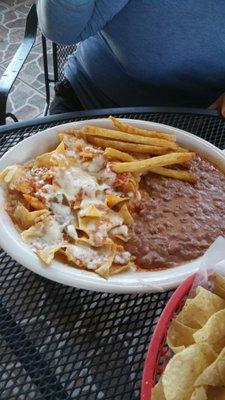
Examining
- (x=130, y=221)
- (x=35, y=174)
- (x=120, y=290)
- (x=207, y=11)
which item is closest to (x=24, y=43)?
(x=207, y=11)

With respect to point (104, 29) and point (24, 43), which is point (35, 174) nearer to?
point (104, 29)

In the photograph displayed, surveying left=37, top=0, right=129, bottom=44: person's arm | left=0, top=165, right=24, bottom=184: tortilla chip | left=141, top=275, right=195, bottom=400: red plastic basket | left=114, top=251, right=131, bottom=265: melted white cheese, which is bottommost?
left=114, top=251, right=131, bottom=265: melted white cheese

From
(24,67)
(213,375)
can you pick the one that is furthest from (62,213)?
(24,67)

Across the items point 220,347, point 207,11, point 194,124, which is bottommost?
point 194,124

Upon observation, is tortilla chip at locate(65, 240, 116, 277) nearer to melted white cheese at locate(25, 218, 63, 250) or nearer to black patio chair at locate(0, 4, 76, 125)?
melted white cheese at locate(25, 218, 63, 250)

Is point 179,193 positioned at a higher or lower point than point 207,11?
lower

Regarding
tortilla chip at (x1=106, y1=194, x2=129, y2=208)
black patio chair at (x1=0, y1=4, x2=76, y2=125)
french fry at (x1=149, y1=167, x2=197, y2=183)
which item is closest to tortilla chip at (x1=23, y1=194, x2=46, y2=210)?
tortilla chip at (x1=106, y1=194, x2=129, y2=208)
